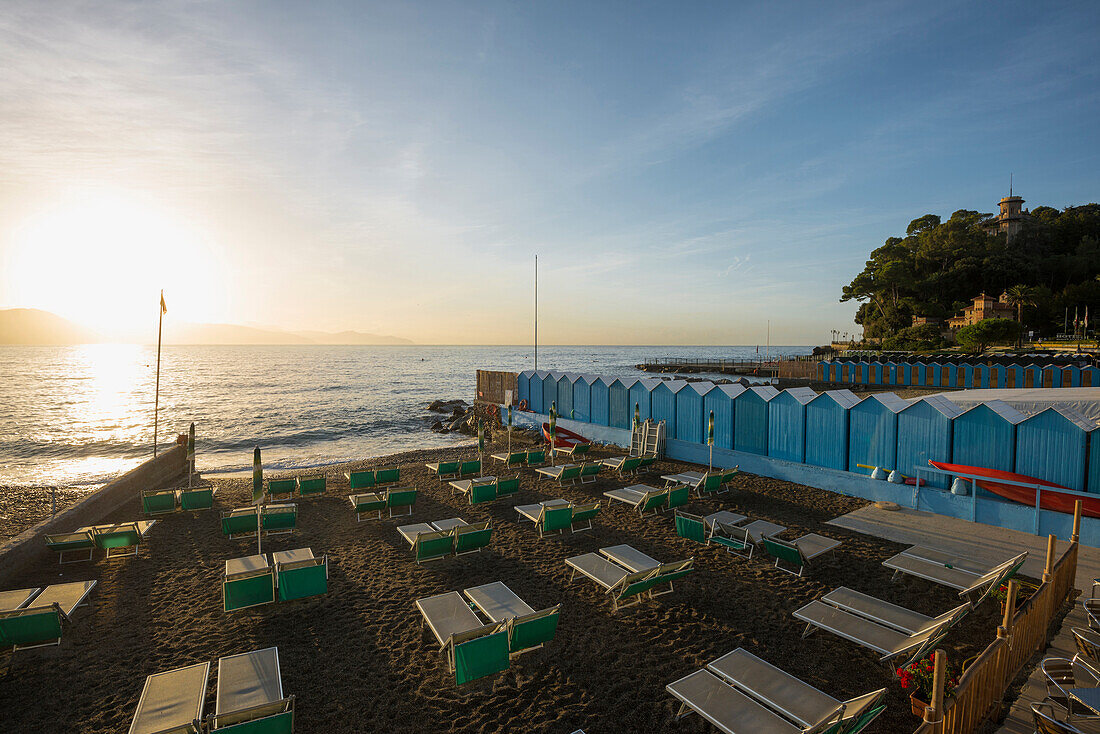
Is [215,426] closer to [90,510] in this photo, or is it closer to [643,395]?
[90,510]

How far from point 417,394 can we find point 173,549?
48498mm

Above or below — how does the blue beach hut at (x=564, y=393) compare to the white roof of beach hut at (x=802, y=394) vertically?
below

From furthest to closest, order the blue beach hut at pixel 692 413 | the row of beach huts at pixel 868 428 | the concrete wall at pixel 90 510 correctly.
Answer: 1. the blue beach hut at pixel 692 413
2. the row of beach huts at pixel 868 428
3. the concrete wall at pixel 90 510

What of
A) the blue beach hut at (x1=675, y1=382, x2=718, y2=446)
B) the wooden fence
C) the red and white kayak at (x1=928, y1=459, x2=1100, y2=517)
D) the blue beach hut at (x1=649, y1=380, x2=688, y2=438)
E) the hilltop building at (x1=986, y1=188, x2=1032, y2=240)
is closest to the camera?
the wooden fence

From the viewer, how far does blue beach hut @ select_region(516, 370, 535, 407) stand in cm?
2456

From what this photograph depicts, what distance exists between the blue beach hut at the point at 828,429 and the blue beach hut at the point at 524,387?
13.5 metres

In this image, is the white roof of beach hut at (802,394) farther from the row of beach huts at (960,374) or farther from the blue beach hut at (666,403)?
the row of beach huts at (960,374)

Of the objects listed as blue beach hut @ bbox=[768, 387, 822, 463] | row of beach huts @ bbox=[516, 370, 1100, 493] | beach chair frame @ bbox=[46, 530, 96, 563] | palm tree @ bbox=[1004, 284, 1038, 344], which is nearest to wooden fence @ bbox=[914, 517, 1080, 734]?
row of beach huts @ bbox=[516, 370, 1100, 493]

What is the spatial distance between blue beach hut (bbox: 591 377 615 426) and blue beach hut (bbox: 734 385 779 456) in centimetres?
542

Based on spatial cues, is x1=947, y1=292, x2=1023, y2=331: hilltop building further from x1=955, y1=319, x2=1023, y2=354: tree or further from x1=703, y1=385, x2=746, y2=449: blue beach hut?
x1=703, y1=385, x2=746, y2=449: blue beach hut

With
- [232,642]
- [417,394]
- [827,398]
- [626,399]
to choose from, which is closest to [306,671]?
[232,642]

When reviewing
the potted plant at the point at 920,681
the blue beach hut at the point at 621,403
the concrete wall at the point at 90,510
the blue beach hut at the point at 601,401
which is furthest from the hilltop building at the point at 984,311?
the concrete wall at the point at 90,510

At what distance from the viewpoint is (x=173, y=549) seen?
9.43 metres

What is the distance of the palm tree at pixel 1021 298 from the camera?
72838 millimetres
